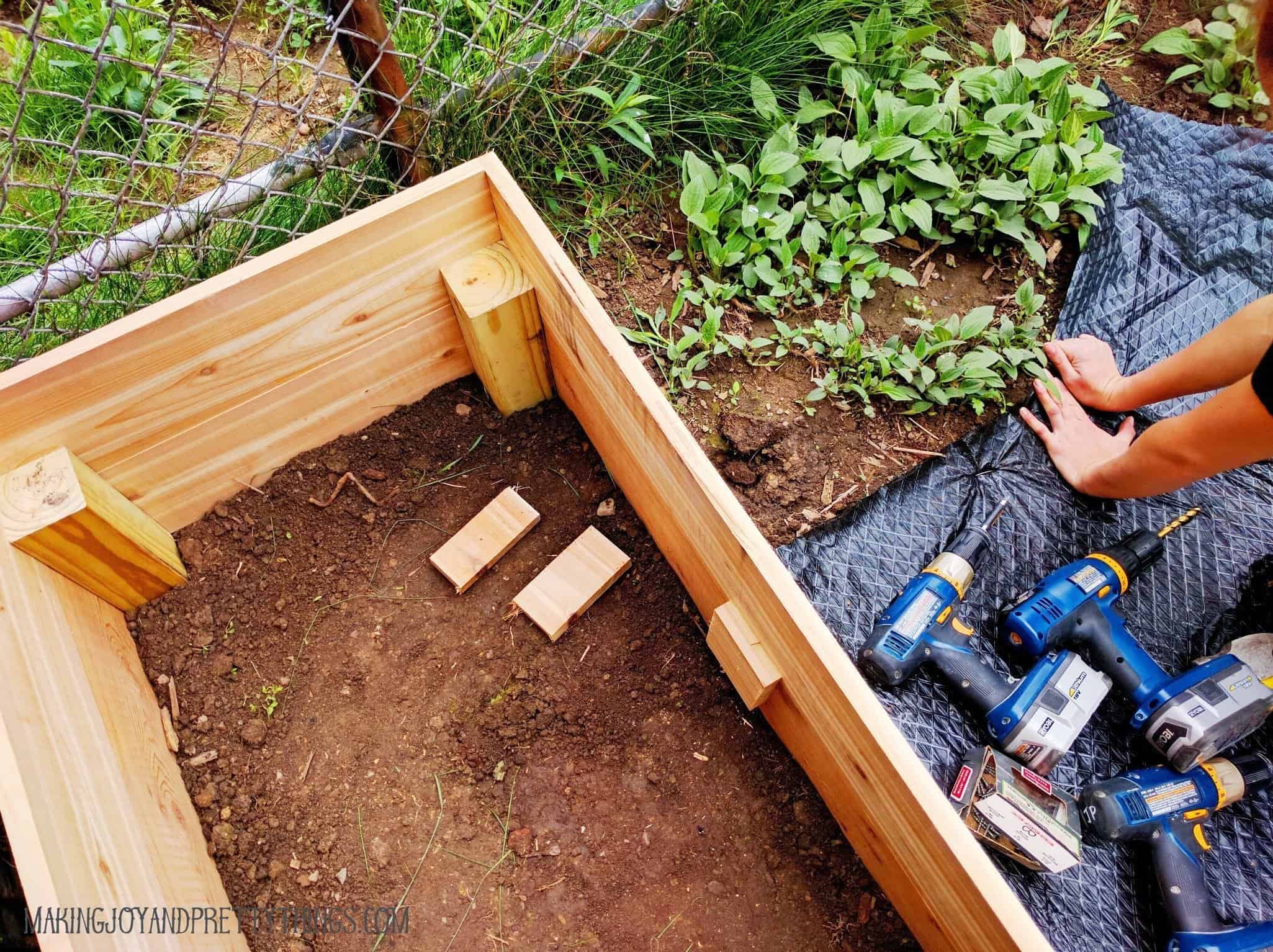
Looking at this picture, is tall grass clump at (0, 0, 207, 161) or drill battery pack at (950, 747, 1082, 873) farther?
tall grass clump at (0, 0, 207, 161)

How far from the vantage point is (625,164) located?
2213 millimetres

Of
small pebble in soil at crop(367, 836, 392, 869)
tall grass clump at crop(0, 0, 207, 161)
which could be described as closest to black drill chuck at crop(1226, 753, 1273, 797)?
small pebble in soil at crop(367, 836, 392, 869)

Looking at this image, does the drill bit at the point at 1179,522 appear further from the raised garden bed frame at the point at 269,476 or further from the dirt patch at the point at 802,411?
the raised garden bed frame at the point at 269,476

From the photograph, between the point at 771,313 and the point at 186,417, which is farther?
the point at 771,313

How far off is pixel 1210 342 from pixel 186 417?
88.0 inches

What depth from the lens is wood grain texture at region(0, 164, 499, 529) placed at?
149cm

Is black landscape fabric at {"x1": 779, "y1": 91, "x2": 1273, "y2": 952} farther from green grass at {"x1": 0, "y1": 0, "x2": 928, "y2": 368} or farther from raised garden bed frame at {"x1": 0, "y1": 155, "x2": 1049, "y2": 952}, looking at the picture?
green grass at {"x1": 0, "y1": 0, "x2": 928, "y2": 368}

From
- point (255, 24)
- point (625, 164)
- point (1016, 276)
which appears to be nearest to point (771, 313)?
point (625, 164)

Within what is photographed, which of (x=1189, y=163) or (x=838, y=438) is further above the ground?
(x=1189, y=163)

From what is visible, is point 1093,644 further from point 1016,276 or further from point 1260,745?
point 1016,276

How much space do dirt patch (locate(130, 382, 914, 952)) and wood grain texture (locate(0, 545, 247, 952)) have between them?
0.33ft

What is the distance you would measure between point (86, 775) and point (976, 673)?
168cm

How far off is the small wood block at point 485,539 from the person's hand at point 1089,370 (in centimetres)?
141

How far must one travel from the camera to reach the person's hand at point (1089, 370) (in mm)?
2006
